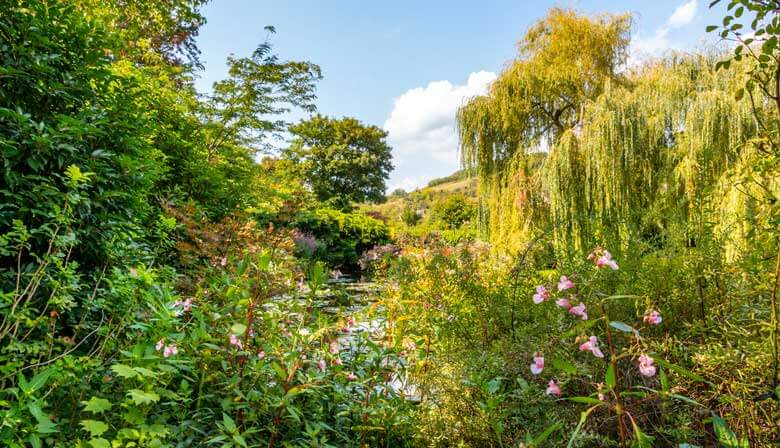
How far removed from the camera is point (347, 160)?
23.4 metres

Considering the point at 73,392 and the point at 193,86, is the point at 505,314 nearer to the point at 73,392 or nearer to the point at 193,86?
the point at 73,392

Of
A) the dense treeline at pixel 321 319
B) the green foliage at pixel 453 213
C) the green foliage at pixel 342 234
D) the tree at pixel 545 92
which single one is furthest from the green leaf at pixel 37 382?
the green foliage at pixel 453 213

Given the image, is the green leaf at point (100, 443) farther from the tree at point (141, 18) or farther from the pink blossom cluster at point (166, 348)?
the tree at point (141, 18)

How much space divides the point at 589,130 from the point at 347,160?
19.5 meters

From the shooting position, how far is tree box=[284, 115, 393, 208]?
23172 millimetres

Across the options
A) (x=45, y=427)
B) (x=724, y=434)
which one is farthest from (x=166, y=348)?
(x=724, y=434)

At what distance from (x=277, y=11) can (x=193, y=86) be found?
259 cm

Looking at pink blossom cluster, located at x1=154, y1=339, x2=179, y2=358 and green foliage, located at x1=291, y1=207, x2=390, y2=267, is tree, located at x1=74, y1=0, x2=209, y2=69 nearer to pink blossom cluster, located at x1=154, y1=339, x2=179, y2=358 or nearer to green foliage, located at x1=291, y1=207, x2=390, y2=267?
pink blossom cluster, located at x1=154, y1=339, x2=179, y2=358

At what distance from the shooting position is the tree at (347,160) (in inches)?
912

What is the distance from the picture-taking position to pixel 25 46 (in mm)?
1644

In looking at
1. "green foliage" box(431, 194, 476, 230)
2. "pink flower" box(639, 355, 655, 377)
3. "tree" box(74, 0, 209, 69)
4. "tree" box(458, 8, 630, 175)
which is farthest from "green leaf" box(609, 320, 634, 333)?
"green foliage" box(431, 194, 476, 230)

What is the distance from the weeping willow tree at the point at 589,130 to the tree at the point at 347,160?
53.5 ft

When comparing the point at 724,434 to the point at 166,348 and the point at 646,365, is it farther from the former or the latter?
the point at 166,348

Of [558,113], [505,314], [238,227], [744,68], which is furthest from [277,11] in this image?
[744,68]
